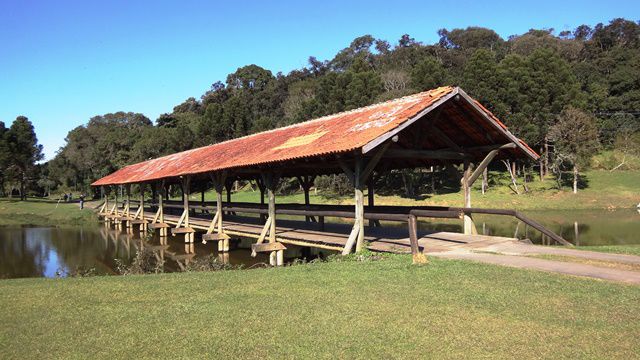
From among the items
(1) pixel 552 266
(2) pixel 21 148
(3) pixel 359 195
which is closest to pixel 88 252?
(3) pixel 359 195

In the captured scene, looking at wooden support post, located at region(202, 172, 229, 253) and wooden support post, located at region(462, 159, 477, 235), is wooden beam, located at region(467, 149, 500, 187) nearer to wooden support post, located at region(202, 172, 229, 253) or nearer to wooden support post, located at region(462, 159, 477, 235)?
wooden support post, located at region(462, 159, 477, 235)

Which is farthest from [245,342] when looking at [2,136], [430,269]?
[2,136]

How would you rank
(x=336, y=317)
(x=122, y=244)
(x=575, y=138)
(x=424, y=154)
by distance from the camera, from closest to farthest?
1. (x=336, y=317)
2. (x=424, y=154)
3. (x=122, y=244)
4. (x=575, y=138)

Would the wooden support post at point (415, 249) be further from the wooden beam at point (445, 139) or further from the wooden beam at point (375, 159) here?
the wooden beam at point (445, 139)

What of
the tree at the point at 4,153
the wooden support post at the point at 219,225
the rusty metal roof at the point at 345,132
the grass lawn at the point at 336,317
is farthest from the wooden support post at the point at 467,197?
the tree at the point at 4,153

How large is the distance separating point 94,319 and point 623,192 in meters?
38.3

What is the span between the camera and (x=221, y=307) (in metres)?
5.62

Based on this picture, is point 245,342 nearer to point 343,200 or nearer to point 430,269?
point 430,269

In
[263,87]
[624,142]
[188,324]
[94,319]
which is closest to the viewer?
[188,324]

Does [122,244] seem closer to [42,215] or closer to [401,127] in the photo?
[401,127]

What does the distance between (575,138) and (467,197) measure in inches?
1083

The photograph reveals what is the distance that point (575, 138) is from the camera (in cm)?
3481

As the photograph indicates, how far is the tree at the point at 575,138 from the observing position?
34750mm

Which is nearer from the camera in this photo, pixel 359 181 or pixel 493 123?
pixel 359 181
